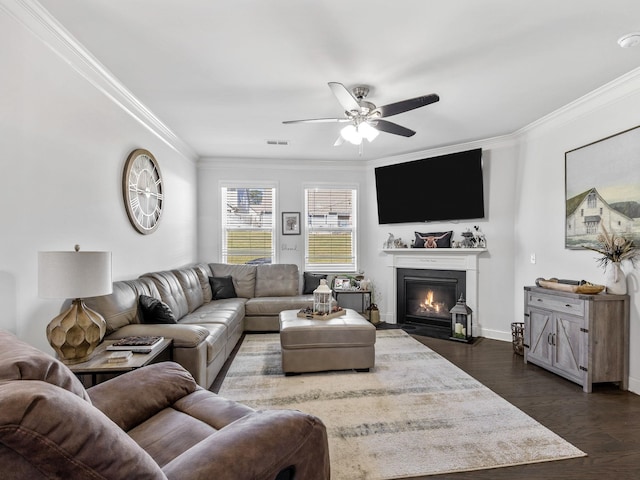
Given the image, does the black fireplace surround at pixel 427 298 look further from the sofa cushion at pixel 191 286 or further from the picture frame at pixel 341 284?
the sofa cushion at pixel 191 286

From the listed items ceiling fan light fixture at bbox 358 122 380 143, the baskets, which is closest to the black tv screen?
the baskets

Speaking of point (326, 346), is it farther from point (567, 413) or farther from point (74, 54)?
point (74, 54)

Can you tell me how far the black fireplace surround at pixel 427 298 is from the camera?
200 inches

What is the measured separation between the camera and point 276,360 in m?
3.80

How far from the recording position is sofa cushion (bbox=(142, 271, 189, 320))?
3.58 m

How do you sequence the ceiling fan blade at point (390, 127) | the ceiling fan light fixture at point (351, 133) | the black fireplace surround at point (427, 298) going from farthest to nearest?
the black fireplace surround at point (427, 298) < the ceiling fan blade at point (390, 127) < the ceiling fan light fixture at point (351, 133)

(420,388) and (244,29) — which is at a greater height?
(244,29)

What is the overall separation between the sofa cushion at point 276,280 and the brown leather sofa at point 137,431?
3.59 m

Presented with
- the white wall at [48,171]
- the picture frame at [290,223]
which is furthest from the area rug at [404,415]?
the picture frame at [290,223]

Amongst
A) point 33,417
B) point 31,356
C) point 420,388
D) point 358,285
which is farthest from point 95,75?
point 358,285

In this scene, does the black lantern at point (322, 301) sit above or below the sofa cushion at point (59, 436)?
below

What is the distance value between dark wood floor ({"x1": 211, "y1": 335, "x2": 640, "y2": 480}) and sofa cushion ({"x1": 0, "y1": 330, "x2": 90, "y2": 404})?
1838mm

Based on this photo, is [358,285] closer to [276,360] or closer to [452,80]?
[276,360]

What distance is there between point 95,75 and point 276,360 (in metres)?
3.15
